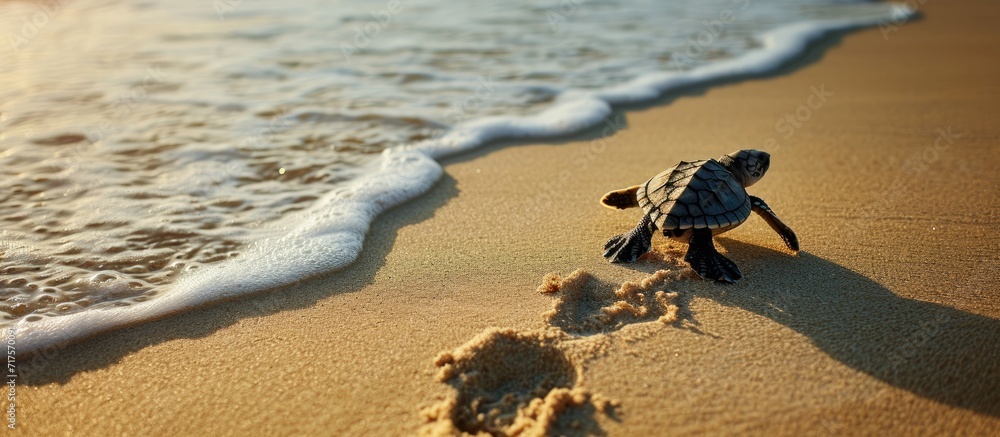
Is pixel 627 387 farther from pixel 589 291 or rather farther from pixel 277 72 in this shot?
pixel 277 72

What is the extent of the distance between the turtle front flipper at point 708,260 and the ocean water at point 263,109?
4.80 feet

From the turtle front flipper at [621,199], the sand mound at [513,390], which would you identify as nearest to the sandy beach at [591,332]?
the sand mound at [513,390]

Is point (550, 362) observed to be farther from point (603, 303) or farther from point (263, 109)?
point (263, 109)

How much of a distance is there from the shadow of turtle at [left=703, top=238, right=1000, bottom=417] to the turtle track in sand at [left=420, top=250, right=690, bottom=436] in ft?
1.01

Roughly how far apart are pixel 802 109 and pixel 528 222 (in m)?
2.58

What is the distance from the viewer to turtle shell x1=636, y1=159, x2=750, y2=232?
250 centimetres

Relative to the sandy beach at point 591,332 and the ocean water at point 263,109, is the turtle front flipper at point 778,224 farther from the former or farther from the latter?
the ocean water at point 263,109

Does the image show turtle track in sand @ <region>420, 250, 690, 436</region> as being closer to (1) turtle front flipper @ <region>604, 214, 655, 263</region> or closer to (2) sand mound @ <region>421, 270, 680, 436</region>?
(2) sand mound @ <region>421, 270, 680, 436</region>

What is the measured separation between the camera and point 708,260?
2549 mm

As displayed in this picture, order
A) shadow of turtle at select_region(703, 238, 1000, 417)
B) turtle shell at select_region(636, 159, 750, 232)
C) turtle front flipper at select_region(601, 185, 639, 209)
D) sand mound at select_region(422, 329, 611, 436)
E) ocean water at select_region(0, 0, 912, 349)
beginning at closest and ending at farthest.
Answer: sand mound at select_region(422, 329, 611, 436) < shadow of turtle at select_region(703, 238, 1000, 417) < turtle shell at select_region(636, 159, 750, 232) < ocean water at select_region(0, 0, 912, 349) < turtle front flipper at select_region(601, 185, 639, 209)

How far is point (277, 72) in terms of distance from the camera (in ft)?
Result: 18.5

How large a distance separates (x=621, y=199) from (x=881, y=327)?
1.15 m

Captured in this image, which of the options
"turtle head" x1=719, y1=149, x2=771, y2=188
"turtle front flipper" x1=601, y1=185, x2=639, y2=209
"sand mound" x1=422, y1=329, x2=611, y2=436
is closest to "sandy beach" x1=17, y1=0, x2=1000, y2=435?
"sand mound" x1=422, y1=329, x2=611, y2=436

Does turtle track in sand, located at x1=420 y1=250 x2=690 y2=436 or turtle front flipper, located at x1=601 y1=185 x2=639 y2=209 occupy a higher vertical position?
turtle front flipper, located at x1=601 y1=185 x2=639 y2=209
